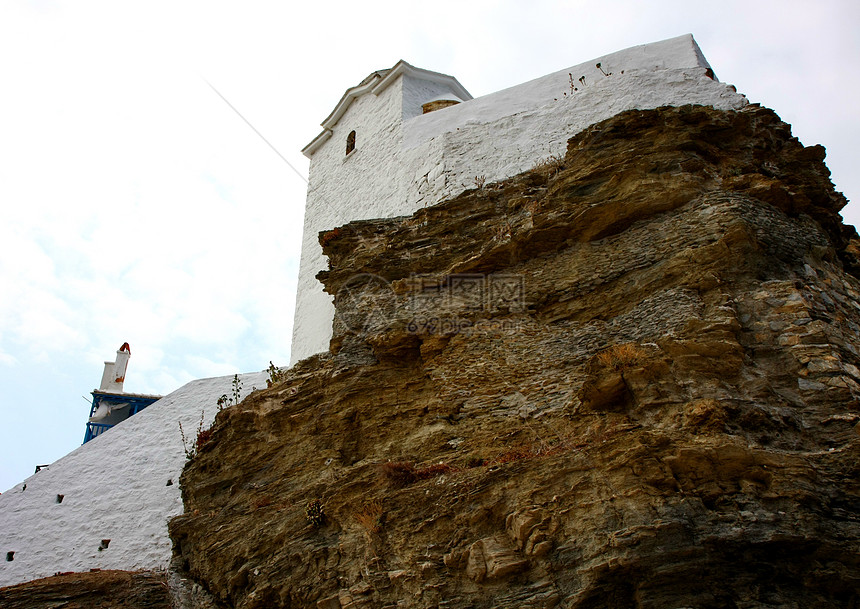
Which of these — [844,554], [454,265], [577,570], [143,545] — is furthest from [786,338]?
[143,545]

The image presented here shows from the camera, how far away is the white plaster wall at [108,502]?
10547 mm

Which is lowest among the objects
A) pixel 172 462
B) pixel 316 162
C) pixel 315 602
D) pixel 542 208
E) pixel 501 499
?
pixel 315 602

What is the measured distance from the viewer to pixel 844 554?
5.15 metres

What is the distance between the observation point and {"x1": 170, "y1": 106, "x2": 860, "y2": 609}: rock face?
555 centimetres

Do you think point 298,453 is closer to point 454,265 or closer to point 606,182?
point 454,265

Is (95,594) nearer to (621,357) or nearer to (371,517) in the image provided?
(371,517)

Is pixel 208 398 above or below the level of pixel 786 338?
above

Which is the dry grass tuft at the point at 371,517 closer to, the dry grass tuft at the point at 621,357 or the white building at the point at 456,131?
the dry grass tuft at the point at 621,357

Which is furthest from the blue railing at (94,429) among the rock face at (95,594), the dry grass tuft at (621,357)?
the dry grass tuft at (621,357)

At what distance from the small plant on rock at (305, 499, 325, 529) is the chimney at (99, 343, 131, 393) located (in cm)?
992

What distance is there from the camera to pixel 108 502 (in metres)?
11.3

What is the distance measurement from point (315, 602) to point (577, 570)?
8.76 ft

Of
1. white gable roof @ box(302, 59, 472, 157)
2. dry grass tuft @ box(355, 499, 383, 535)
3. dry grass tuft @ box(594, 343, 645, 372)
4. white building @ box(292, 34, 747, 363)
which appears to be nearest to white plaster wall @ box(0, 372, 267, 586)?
white building @ box(292, 34, 747, 363)

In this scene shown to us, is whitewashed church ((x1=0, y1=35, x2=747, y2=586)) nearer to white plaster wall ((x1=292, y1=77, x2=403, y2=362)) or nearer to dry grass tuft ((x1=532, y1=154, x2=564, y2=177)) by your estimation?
white plaster wall ((x1=292, y1=77, x2=403, y2=362))
